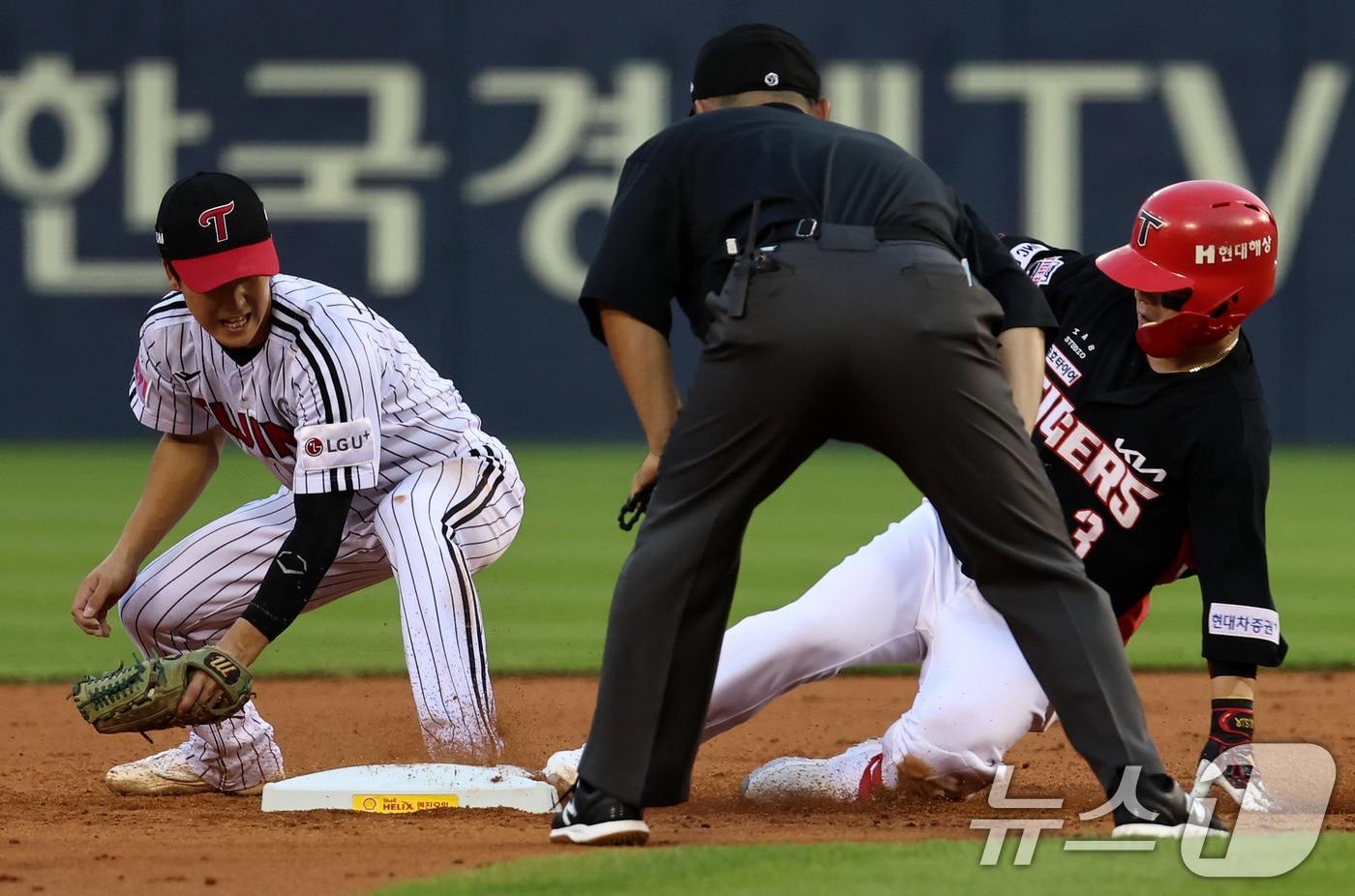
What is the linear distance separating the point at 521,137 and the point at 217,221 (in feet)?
33.2

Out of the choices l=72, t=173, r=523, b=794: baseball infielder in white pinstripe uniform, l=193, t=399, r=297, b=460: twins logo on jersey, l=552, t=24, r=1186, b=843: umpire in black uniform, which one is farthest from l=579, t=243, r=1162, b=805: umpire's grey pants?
l=193, t=399, r=297, b=460: twins logo on jersey

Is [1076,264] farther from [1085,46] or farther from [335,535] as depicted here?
[1085,46]

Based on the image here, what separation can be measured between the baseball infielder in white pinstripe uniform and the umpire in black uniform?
3.18 feet

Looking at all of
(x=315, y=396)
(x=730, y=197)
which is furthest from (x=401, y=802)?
(x=730, y=197)

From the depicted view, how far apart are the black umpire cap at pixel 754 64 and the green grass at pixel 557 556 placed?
338cm

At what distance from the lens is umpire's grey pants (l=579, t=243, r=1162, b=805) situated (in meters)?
3.22

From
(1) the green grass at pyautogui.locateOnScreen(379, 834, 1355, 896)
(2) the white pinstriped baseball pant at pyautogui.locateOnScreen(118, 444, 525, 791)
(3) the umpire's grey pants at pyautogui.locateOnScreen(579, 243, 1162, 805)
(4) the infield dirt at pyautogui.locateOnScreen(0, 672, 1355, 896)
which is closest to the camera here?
(1) the green grass at pyautogui.locateOnScreen(379, 834, 1355, 896)

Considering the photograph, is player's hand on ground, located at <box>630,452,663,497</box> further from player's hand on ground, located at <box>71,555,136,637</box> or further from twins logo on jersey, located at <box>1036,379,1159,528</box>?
player's hand on ground, located at <box>71,555,136,637</box>

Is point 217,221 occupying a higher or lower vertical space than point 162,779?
higher

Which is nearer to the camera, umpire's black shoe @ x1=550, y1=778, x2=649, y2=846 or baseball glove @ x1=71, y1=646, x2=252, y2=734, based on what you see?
umpire's black shoe @ x1=550, y1=778, x2=649, y2=846

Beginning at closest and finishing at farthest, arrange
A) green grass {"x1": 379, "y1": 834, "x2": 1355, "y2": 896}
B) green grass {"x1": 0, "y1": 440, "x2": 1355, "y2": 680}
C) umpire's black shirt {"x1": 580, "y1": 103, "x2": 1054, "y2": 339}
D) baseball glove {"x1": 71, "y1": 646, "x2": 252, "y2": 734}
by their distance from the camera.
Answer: green grass {"x1": 379, "y1": 834, "x2": 1355, "y2": 896}, umpire's black shirt {"x1": 580, "y1": 103, "x2": 1054, "y2": 339}, baseball glove {"x1": 71, "y1": 646, "x2": 252, "y2": 734}, green grass {"x1": 0, "y1": 440, "x2": 1355, "y2": 680}

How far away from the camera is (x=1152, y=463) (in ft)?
13.7

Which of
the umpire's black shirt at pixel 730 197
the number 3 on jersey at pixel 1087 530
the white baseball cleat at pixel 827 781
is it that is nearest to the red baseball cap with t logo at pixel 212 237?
the umpire's black shirt at pixel 730 197

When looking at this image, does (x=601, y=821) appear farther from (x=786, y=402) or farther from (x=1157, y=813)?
(x=1157, y=813)
